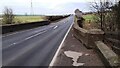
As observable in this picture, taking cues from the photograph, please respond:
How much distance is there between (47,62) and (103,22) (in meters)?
13.2

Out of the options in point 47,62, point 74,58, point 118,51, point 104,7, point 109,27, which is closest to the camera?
point 118,51

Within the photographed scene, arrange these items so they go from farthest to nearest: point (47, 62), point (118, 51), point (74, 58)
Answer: point (74, 58), point (47, 62), point (118, 51)

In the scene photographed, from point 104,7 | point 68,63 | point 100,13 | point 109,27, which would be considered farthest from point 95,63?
point 100,13

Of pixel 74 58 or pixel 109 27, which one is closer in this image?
pixel 74 58

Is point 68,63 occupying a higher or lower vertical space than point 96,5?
lower

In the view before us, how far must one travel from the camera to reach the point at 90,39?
659 inches

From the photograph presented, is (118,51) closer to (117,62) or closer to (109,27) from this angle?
(117,62)

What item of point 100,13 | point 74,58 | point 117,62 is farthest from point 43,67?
point 100,13

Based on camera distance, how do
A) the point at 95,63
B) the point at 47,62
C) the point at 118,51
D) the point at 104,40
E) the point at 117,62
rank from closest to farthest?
the point at 117,62 → the point at 118,51 → the point at 95,63 → the point at 47,62 → the point at 104,40

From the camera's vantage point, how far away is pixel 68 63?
1316cm

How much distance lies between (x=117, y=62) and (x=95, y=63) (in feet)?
11.7

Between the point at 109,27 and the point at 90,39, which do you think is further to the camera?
the point at 109,27

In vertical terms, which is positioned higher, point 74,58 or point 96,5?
point 96,5

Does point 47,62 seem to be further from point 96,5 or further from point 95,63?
point 96,5
